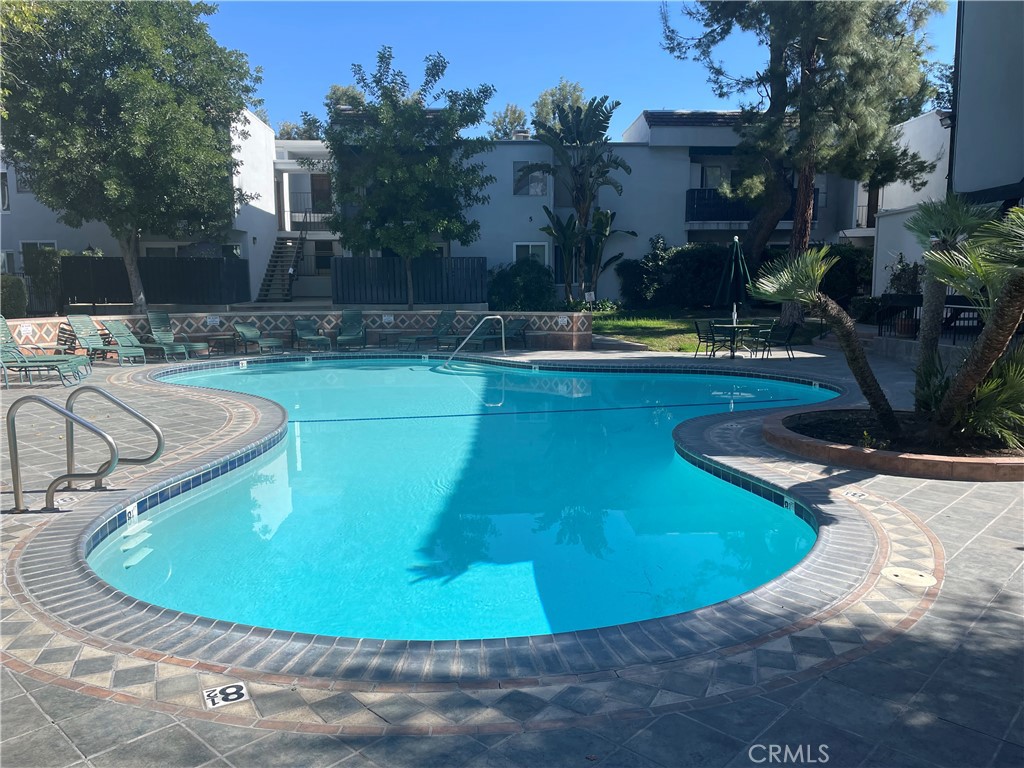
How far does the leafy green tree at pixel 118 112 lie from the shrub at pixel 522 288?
29.9 ft

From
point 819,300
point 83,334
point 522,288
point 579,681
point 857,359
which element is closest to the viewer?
point 579,681

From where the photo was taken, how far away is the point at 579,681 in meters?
3.79

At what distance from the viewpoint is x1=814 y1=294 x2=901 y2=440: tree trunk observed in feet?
27.2

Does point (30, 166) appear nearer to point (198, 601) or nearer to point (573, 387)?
point (573, 387)

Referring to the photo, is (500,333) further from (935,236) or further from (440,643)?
(440,643)

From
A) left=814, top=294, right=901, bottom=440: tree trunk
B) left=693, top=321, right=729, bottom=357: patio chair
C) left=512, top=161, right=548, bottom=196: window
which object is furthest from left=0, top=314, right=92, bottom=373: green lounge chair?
left=512, top=161, right=548, bottom=196: window

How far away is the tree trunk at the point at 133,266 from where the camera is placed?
23.0 metres

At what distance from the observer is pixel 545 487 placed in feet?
29.5

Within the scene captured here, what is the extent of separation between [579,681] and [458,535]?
3.71 m

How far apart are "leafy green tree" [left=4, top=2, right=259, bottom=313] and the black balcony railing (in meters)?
16.5

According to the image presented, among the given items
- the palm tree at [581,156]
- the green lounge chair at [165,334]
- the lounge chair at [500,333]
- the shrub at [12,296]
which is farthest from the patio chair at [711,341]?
the shrub at [12,296]

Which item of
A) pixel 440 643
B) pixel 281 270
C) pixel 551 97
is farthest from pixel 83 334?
pixel 551 97

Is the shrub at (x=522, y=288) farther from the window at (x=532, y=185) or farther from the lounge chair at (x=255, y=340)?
the lounge chair at (x=255, y=340)

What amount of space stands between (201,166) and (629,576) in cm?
1928
